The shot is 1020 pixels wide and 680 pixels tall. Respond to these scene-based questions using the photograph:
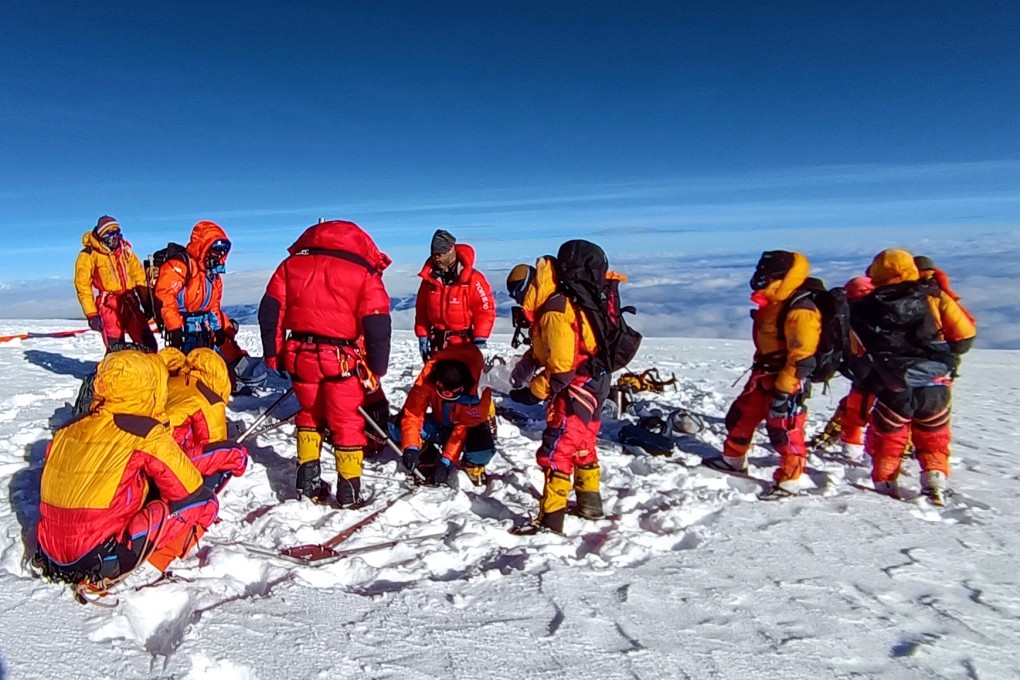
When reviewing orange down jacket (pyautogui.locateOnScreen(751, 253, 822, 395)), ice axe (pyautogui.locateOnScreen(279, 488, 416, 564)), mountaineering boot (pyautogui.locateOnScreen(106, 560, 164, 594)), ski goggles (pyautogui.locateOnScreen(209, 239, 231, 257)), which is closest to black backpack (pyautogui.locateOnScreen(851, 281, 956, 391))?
orange down jacket (pyautogui.locateOnScreen(751, 253, 822, 395))

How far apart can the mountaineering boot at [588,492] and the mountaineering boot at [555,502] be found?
9.7 inches

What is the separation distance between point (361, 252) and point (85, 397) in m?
2.39

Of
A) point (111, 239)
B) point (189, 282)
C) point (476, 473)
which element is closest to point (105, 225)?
point (111, 239)

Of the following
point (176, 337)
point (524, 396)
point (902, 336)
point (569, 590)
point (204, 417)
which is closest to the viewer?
point (569, 590)

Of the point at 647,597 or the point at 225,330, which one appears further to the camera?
the point at 225,330

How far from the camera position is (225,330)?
7.59 meters

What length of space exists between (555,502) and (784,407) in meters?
2.22

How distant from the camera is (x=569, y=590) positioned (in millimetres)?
3375

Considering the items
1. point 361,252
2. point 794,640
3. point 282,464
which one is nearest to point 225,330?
point 282,464

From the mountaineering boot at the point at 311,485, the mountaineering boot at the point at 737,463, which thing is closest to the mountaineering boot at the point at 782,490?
the mountaineering boot at the point at 737,463

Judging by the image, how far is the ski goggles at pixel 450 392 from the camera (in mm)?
5328

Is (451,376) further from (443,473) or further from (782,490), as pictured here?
(782,490)

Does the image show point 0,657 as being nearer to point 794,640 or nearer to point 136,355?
point 136,355

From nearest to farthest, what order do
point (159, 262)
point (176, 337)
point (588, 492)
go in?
point (588, 492), point (176, 337), point (159, 262)
